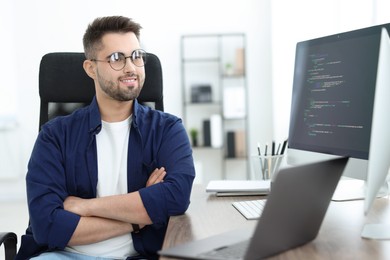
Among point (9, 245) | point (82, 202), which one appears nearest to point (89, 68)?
point (82, 202)

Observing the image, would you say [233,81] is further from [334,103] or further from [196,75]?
[334,103]

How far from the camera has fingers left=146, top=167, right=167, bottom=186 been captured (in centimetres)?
164

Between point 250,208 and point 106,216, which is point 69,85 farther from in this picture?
point 250,208

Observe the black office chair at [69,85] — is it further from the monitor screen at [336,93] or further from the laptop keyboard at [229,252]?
the laptop keyboard at [229,252]

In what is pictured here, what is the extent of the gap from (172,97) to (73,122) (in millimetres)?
3267

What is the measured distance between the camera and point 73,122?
5.76 ft

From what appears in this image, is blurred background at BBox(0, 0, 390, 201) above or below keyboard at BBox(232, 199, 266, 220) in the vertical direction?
above

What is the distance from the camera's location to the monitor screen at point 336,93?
55.9 inches

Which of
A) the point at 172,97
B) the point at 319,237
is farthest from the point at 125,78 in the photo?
the point at 172,97

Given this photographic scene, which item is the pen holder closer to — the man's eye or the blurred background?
the man's eye

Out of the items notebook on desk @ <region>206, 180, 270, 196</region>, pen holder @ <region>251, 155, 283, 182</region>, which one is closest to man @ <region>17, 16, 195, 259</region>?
notebook on desk @ <region>206, 180, 270, 196</region>

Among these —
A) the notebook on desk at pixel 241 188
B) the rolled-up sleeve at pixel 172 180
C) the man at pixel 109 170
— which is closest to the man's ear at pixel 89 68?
the man at pixel 109 170

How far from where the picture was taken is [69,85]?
1.95 m

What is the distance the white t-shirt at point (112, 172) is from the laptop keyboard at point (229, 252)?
0.62 metres
